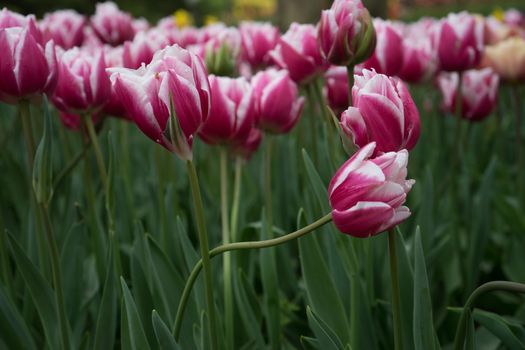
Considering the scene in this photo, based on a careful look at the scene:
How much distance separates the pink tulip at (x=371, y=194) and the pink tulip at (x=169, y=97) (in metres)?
0.18

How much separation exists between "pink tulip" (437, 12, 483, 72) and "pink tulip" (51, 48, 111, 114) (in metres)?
0.81

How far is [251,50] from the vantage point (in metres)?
1.77

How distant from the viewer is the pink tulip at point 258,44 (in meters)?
1.77

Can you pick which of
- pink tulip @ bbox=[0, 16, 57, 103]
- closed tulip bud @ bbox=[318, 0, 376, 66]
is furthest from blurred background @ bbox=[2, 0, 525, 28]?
pink tulip @ bbox=[0, 16, 57, 103]

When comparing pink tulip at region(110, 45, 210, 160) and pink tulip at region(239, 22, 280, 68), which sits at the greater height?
pink tulip at region(110, 45, 210, 160)

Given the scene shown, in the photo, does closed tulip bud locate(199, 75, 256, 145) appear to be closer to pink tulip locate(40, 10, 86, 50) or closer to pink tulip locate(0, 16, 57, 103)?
pink tulip locate(0, 16, 57, 103)

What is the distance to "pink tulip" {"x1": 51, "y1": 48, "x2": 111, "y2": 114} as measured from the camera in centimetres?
108

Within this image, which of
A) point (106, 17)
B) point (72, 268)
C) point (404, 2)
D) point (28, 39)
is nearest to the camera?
point (28, 39)

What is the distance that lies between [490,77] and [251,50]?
667mm

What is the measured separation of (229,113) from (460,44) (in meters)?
0.70

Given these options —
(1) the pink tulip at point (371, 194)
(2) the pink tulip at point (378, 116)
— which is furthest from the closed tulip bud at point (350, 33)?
(1) the pink tulip at point (371, 194)

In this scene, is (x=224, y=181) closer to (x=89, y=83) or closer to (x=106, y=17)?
(x=89, y=83)

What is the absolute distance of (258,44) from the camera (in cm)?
176

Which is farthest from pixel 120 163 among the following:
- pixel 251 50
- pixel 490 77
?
pixel 490 77
